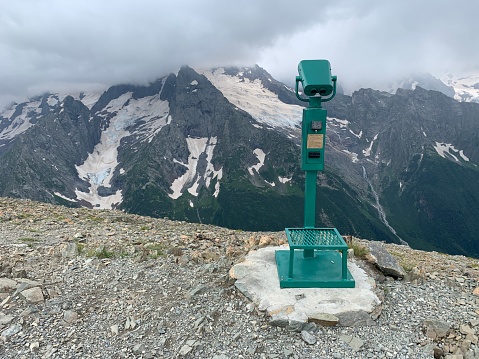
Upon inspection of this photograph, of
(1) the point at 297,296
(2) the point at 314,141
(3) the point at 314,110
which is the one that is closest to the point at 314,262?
(1) the point at 297,296

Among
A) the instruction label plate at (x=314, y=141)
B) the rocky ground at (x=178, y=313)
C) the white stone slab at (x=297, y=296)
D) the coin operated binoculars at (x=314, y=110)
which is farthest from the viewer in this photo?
the instruction label plate at (x=314, y=141)

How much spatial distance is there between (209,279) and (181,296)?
4.43ft

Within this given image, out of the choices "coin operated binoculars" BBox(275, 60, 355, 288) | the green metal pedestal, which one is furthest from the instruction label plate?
the green metal pedestal

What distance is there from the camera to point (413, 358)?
835 cm

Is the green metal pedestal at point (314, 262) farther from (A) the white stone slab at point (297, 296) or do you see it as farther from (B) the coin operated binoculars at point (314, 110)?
(B) the coin operated binoculars at point (314, 110)

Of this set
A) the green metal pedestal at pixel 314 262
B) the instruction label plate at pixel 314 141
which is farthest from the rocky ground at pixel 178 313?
the instruction label plate at pixel 314 141

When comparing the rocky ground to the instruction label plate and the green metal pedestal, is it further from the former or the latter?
the instruction label plate

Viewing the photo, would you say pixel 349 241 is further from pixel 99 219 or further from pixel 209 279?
pixel 99 219

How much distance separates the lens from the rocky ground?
857cm

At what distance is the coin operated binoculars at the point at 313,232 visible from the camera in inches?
435

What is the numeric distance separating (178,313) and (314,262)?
17.7 ft

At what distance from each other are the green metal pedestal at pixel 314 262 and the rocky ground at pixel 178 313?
4.32 feet

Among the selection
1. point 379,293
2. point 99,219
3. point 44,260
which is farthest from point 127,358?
point 99,219

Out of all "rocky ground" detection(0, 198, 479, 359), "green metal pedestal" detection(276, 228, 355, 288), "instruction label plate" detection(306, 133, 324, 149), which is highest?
"instruction label plate" detection(306, 133, 324, 149)
